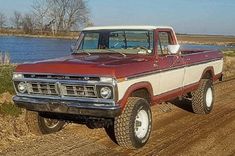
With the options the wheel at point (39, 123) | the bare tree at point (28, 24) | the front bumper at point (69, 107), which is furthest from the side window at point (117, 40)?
the bare tree at point (28, 24)

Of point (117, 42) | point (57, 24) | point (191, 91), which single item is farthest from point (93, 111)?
point (57, 24)

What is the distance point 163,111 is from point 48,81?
417 cm

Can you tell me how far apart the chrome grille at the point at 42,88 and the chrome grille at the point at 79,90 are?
171mm

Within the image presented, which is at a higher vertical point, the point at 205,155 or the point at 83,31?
the point at 83,31

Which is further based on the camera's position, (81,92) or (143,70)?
(143,70)

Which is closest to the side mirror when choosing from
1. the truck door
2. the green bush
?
the truck door

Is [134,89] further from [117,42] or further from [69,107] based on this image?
[117,42]

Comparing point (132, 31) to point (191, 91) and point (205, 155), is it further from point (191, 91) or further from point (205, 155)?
point (205, 155)

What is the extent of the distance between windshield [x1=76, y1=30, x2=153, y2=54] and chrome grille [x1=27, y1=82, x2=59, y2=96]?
5.07ft

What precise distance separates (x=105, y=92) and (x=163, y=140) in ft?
5.67

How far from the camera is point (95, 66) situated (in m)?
6.34

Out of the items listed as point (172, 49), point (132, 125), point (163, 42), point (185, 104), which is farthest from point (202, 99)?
point (132, 125)

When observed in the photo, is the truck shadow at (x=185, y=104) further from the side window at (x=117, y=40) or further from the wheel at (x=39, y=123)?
the wheel at (x=39, y=123)

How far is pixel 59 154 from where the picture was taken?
6.40 meters
